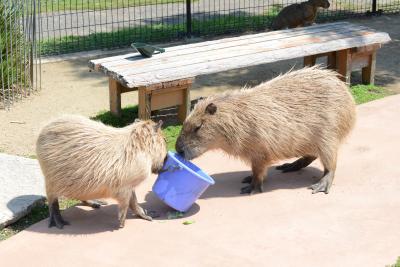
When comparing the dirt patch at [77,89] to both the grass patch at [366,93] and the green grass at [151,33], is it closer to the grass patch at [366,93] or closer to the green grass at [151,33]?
the grass patch at [366,93]

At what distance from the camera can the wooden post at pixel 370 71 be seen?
9680 mm

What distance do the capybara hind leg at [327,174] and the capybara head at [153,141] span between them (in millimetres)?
1487

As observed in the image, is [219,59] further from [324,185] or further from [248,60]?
[324,185]

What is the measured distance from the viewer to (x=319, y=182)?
6.56 metres

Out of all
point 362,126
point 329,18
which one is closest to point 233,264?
point 362,126

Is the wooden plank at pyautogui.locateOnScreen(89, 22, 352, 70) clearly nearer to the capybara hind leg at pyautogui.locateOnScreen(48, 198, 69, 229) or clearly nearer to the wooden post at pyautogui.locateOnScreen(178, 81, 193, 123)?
the wooden post at pyautogui.locateOnScreen(178, 81, 193, 123)

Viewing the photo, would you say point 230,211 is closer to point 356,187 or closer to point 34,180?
point 356,187

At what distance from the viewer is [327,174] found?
21.5ft

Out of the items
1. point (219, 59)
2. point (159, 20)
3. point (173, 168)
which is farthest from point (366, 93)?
point (159, 20)

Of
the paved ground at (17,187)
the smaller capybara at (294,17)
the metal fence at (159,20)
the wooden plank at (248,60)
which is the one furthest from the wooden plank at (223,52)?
the metal fence at (159,20)

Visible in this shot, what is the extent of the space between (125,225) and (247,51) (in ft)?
11.5

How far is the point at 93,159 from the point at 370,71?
5324mm

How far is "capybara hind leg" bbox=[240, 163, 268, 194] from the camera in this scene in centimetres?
645

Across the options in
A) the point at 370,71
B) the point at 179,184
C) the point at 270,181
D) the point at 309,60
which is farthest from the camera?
the point at 309,60
